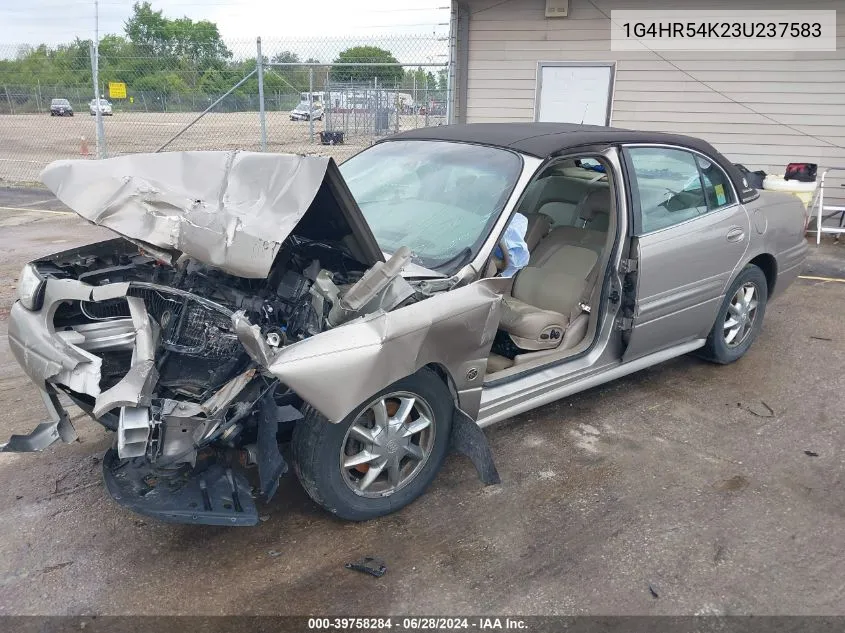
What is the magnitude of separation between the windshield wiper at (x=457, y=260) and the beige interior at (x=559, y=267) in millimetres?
577

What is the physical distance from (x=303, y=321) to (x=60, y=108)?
2518cm

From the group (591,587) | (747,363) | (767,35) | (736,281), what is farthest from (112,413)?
(767,35)

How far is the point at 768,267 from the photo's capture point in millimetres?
5016

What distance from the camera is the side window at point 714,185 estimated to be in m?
4.53

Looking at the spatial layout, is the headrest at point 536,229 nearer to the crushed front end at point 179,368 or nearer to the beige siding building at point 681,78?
the crushed front end at point 179,368

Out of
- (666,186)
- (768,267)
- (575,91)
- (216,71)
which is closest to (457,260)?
(666,186)

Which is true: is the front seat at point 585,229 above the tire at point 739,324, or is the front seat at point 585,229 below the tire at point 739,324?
above

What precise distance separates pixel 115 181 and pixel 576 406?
290 cm

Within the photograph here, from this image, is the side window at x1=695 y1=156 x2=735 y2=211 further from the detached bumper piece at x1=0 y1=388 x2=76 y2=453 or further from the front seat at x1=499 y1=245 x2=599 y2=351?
the detached bumper piece at x1=0 y1=388 x2=76 y2=453

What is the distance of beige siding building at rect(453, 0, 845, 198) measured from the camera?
388 inches

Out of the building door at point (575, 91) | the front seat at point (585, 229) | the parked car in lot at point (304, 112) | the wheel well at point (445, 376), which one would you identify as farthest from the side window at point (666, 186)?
the parked car in lot at point (304, 112)

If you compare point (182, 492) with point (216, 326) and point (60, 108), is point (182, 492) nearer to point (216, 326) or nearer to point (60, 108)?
point (216, 326)

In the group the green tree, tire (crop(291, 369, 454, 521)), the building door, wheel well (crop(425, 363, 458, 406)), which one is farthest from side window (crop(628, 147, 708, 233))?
the green tree

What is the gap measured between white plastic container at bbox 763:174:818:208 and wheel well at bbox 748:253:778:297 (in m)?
4.21
